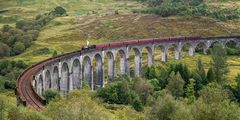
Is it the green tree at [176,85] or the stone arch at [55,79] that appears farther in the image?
the green tree at [176,85]

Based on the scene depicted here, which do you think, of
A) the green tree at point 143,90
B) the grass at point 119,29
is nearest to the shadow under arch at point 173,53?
the grass at point 119,29

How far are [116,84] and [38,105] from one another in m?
24.9

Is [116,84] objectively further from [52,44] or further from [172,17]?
[172,17]

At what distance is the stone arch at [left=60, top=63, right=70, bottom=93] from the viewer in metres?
80.9

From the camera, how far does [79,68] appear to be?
8638 cm

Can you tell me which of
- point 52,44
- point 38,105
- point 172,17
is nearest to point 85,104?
point 38,105

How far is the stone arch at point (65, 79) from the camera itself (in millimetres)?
80875

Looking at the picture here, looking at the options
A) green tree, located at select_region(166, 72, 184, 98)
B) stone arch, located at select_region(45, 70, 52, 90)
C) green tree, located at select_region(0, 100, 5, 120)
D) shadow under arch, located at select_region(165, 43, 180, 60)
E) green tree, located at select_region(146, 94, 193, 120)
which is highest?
green tree, located at select_region(0, 100, 5, 120)

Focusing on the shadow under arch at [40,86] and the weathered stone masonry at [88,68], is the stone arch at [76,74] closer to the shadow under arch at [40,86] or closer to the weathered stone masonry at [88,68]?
the weathered stone masonry at [88,68]

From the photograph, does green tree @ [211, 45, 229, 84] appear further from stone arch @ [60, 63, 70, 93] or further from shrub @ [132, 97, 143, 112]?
stone arch @ [60, 63, 70, 93]

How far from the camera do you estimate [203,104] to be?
130 ft

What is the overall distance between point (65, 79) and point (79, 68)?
17.8 ft

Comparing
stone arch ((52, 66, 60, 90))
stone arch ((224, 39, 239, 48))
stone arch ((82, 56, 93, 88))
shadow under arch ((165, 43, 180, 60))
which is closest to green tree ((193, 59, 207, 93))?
stone arch ((82, 56, 93, 88))

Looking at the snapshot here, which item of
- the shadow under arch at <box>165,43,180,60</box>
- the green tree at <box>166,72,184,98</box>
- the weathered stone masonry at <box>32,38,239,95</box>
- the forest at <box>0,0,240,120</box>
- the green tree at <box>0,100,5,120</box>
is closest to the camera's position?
the green tree at <box>0,100,5,120</box>
